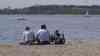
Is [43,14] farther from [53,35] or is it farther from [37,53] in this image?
[37,53]

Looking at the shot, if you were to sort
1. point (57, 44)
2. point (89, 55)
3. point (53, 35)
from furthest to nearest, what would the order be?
point (53, 35) < point (57, 44) < point (89, 55)

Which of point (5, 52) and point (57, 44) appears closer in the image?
point (5, 52)

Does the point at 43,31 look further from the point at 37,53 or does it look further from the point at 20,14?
the point at 20,14

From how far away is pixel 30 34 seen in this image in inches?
773

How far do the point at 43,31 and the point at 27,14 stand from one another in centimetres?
5412

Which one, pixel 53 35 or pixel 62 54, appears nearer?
pixel 62 54

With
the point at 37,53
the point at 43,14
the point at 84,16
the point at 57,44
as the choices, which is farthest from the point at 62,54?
the point at 43,14

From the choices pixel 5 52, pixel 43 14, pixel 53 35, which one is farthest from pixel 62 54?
pixel 43 14

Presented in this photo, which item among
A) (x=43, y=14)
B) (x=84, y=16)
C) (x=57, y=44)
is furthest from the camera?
(x=43, y=14)

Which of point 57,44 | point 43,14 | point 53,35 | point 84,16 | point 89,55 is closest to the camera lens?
point 89,55

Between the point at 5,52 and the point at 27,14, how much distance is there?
5775 centimetres

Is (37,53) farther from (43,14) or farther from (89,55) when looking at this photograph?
(43,14)

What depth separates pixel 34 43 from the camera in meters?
19.0

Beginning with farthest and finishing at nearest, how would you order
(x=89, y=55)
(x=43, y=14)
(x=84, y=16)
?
1. (x=43, y=14)
2. (x=84, y=16)
3. (x=89, y=55)
